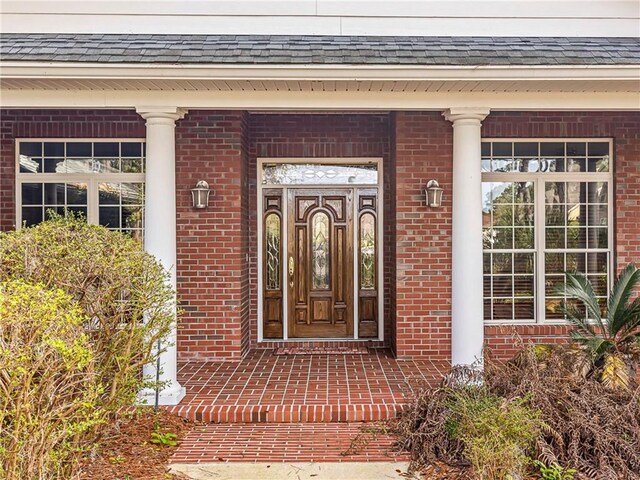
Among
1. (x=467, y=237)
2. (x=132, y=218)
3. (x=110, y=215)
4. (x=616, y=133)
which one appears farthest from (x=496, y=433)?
(x=110, y=215)

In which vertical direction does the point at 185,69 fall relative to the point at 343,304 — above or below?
above

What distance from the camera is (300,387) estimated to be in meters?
5.21

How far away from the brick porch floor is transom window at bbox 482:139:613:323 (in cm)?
144

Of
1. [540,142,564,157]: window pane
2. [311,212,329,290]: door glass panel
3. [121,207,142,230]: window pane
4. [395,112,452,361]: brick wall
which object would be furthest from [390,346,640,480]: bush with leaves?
[121,207,142,230]: window pane

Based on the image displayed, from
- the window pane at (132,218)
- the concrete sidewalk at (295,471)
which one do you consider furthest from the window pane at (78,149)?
the concrete sidewalk at (295,471)

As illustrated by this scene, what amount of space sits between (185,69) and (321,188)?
2.78 metres

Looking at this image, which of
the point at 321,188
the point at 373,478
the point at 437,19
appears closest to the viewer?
the point at 373,478

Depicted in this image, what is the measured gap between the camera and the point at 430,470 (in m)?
3.66

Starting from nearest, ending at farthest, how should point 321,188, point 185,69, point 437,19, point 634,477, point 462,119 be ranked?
point 634,477 → point 185,69 → point 462,119 → point 437,19 → point 321,188

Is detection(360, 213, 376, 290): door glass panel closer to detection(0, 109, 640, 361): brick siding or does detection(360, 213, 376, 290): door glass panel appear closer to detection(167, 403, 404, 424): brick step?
detection(0, 109, 640, 361): brick siding

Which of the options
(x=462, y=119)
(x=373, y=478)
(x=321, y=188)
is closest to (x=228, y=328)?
(x=321, y=188)

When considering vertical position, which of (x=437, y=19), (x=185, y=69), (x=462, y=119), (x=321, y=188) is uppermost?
(x=437, y=19)

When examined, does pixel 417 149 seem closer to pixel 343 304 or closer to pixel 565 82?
pixel 565 82

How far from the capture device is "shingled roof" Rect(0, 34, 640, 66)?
4621 mm
